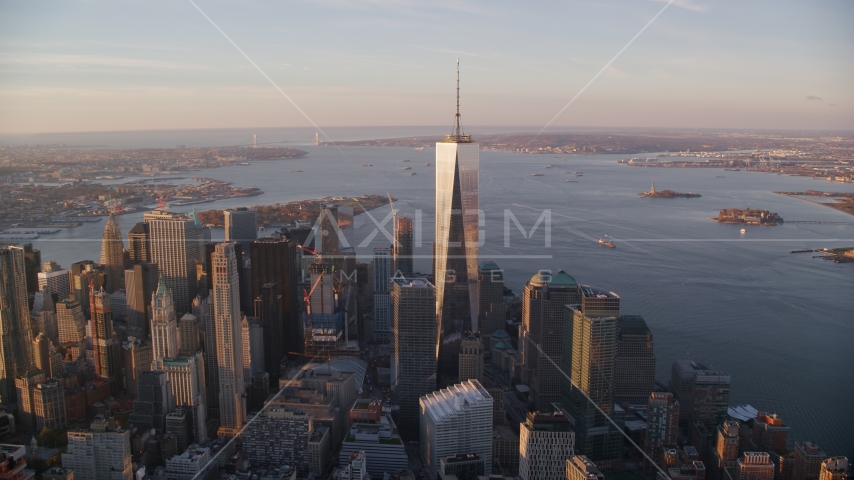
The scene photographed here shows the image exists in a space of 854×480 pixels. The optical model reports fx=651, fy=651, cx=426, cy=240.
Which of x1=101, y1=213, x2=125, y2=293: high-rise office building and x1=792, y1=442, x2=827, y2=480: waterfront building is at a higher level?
x1=101, y1=213, x2=125, y2=293: high-rise office building

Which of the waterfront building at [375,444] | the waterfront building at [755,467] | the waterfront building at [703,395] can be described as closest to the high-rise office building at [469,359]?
the waterfront building at [375,444]

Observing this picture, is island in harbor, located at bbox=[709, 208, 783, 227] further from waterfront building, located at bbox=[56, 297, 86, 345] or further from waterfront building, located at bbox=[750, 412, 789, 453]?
waterfront building, located at bbox=[56, 297, 86, 345]

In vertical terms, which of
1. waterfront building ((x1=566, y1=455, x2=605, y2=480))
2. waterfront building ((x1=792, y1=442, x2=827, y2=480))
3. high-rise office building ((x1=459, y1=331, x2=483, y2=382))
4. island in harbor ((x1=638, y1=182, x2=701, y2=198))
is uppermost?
island in harbor ((x1=638, y1=182, x2=701, y2=198))

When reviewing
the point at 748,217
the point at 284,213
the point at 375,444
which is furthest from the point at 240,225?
the point at 748,217

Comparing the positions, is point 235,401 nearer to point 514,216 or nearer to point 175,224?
point 175,224

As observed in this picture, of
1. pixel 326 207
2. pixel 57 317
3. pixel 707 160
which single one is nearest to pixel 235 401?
pixel 57 317

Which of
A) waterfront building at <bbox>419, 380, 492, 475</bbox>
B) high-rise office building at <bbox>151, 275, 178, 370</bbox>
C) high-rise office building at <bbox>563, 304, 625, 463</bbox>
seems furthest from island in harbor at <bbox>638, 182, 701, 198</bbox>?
high-rise office building at <bbox>151, 275, 178, 370</bbox>

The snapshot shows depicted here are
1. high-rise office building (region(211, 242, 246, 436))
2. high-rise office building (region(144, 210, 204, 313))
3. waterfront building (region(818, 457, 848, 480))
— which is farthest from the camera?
high-rise office building (region(144, 210, 204, 313))
